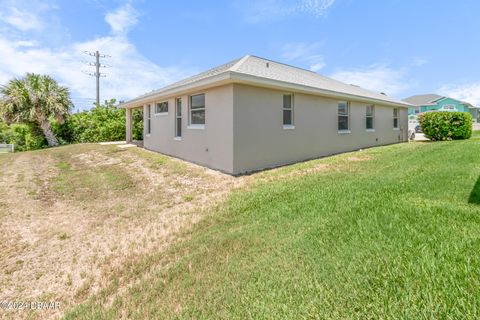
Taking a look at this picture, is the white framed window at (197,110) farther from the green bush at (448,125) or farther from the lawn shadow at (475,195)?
the green bush at (448,125)

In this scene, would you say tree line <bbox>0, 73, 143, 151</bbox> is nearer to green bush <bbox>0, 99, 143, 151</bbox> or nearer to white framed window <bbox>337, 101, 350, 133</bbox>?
green bush <bbox>0, 99, 143, 151</bbox>

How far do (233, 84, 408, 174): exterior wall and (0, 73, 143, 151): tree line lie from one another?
14.7 meters

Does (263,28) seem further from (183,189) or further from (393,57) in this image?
(183,189)

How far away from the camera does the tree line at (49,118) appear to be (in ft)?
59.8

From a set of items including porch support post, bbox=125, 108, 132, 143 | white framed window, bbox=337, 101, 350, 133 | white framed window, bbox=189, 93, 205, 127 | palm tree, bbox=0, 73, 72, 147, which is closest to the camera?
white framed window, bbox=189, 93, 205, 127

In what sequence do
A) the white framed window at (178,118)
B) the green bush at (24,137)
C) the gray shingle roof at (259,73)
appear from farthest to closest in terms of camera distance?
1. the green bush at (24,137)
2. the white framed window at (178,118)
3. the gray shingle roof at (259,73)

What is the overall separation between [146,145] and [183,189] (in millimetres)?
9465

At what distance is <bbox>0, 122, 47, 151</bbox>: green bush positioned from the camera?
65.5ft

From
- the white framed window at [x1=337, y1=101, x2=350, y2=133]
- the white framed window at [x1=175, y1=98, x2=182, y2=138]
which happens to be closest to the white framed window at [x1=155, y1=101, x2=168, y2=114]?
the white framed window at [x1=175, y1=98, x2=182, y2=138]

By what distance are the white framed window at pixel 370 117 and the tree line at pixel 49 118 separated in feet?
54.1

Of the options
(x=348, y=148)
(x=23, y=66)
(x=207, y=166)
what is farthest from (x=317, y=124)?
(x=23, y=66)

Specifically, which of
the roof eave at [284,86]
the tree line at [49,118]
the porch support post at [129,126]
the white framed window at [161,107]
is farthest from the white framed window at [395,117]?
the porch support post at [129,126]

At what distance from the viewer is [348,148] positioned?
13625 mm

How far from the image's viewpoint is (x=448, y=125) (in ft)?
55.4
